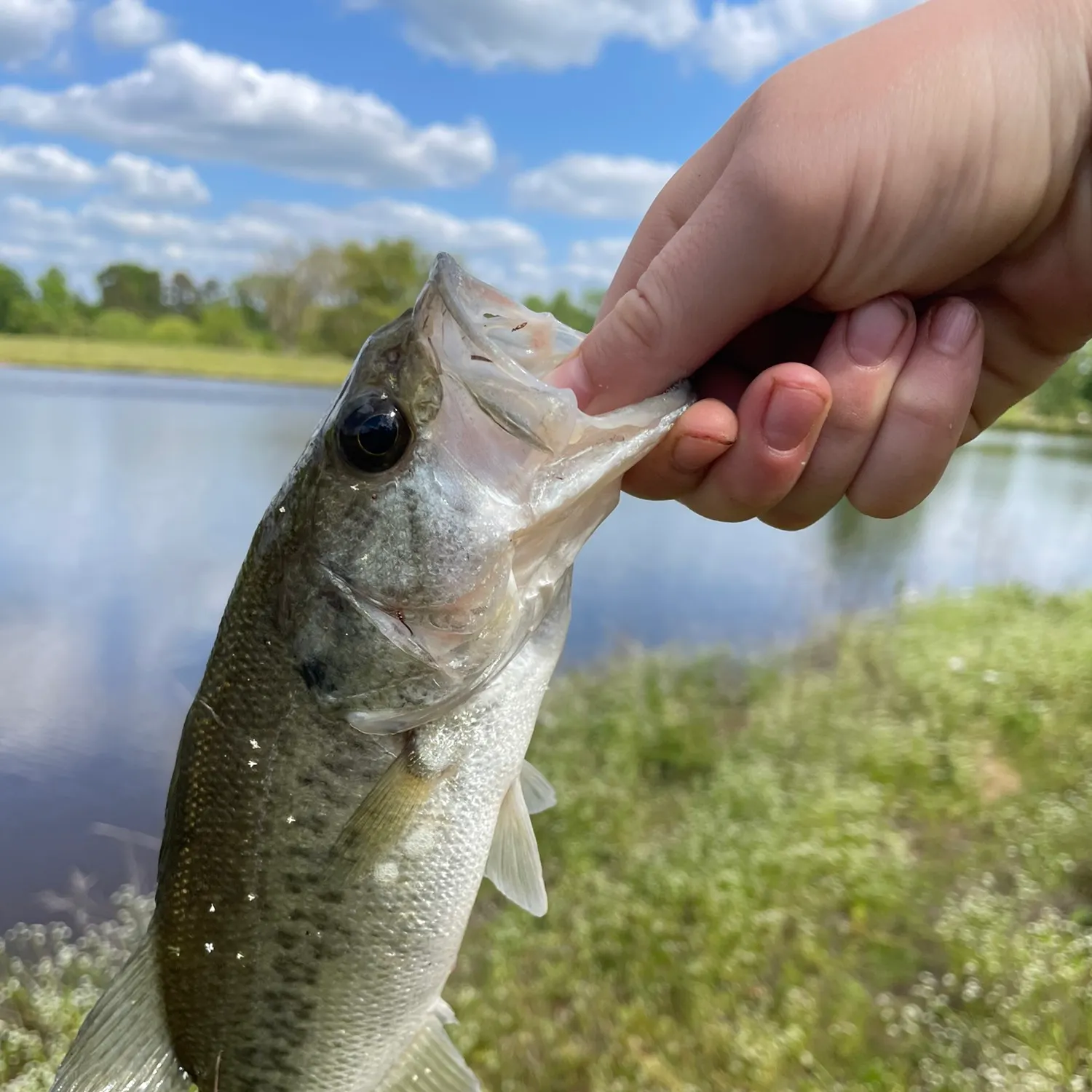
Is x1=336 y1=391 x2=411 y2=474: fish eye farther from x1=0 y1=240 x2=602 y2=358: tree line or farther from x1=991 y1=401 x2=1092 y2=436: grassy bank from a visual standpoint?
x1=991 y1=401 x2=1092 y2=436: grassy bank

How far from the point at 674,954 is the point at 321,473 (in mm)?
3248

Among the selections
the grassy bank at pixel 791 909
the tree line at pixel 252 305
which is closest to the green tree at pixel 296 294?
the tree line at pixel 252 305

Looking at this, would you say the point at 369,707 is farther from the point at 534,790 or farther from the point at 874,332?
the point at 874,332

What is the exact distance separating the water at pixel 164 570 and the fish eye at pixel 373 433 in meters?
2.83

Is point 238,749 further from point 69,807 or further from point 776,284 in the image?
point 69,807

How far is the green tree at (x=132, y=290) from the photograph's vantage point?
80.1 ft

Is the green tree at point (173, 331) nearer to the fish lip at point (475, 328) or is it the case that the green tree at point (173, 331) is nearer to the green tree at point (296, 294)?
the green tree at point (296, 294)

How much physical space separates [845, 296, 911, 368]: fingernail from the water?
11.0ft

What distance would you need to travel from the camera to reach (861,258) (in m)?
1.59

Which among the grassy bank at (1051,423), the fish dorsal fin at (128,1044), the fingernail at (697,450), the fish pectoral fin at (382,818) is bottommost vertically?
the grassy bank at (1051,423)

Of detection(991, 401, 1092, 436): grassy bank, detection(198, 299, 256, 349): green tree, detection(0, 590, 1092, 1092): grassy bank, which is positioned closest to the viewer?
detection(0, 590, 1092, 1092): grassy bank

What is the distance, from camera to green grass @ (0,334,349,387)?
19.1m

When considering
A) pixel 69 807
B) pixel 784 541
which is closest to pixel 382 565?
pixel 69 807

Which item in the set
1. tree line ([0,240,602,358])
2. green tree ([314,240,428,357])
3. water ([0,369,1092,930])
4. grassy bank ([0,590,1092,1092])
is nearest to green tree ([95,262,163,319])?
tree line ([0,240,602,358])
